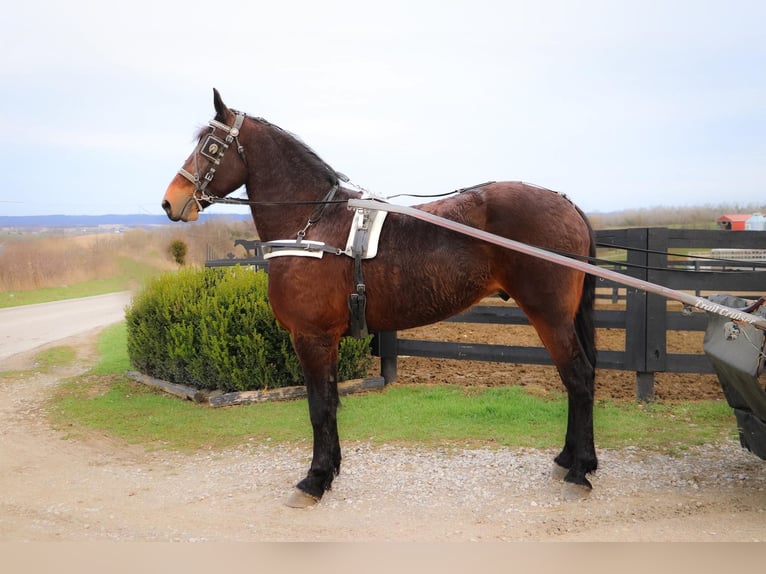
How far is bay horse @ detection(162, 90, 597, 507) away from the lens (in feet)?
14.7

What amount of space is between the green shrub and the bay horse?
2.96m

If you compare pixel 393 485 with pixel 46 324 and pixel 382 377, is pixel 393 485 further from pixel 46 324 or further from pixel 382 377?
pixel 46 324

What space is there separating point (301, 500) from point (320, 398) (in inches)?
27.7

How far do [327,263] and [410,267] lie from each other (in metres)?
0.58

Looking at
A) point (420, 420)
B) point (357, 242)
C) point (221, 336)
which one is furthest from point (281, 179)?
point (221, 336)

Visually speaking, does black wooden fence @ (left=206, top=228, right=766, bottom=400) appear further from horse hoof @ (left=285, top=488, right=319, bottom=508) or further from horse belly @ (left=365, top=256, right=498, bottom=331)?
horse hoof @ (left=285, top=488, right=319, bottom=508)

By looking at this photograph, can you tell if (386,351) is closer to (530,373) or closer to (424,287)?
(530,373)

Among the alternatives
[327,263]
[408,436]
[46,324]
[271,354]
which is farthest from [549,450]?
[46,324]

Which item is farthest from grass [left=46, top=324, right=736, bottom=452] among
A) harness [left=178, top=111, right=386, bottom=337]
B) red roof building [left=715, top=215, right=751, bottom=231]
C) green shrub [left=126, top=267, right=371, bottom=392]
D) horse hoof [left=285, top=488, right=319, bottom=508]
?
red roof building [left=715, top=215, right=751, bottom=231]

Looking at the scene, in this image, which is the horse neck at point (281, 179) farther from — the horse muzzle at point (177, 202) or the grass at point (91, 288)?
the grass at point (91, 288)

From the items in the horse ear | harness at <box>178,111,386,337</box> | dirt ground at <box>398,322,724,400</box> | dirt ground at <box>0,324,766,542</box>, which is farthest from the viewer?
dirt ground at <box>398,322,724,400</box>

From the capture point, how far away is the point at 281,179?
482cm

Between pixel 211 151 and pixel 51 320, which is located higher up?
pixel 211 151

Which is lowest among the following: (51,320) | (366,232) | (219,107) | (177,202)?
(51,320)
